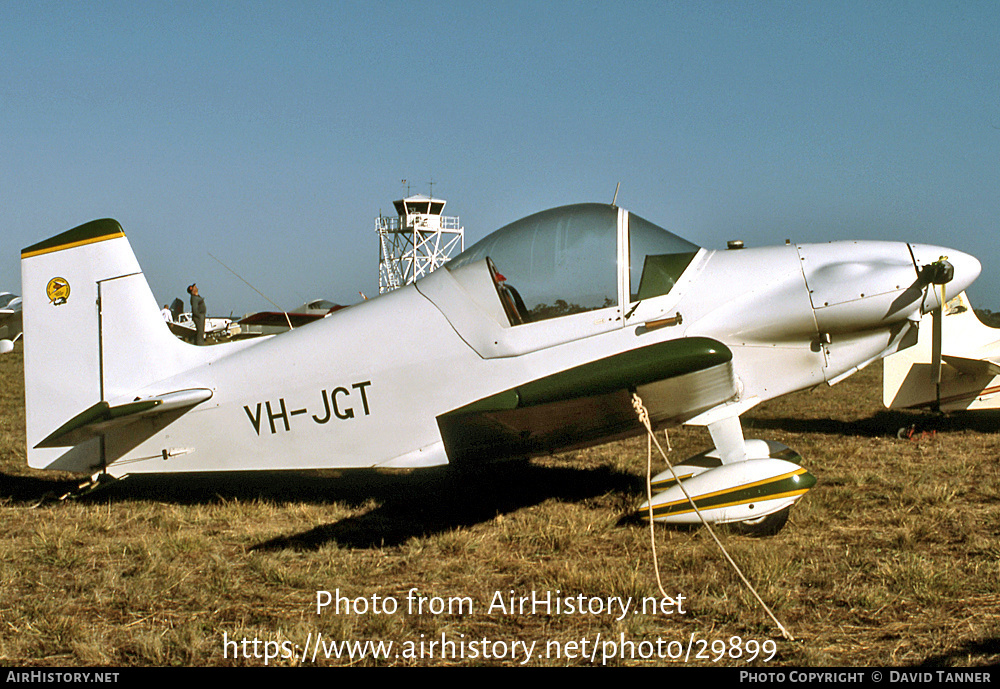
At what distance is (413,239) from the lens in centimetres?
6059

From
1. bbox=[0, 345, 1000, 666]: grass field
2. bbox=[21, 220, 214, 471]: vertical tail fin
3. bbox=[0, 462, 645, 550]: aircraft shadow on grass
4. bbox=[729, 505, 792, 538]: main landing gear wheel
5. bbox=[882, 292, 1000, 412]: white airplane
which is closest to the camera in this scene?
bbox=[0, 345, 1000, 666]: grass field

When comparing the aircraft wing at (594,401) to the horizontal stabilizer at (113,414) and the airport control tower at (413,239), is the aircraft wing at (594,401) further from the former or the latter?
the airport control tower at (413,239)

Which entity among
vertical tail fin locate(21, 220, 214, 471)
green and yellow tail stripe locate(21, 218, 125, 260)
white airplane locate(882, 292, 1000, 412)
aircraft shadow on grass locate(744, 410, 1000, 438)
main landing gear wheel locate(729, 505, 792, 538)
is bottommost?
aircraft shadow on grass locate(744, 410, 1000, 438)

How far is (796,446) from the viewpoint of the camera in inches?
313

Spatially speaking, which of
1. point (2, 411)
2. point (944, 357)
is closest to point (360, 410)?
point (944, 357)

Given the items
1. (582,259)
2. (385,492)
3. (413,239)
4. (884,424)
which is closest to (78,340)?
(385,492)

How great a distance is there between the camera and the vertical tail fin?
18.7 ft

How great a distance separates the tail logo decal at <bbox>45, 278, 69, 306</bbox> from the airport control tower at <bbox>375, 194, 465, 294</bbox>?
52669mm

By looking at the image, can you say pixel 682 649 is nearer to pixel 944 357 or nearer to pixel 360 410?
pixel 360 410

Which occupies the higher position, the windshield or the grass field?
the windshield

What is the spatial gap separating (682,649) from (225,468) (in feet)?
11.7

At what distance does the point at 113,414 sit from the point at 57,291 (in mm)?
1169

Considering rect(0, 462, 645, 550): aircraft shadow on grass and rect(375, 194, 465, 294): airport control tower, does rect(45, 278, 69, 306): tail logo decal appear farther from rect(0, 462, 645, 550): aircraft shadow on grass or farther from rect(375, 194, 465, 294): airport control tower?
rect(375, 194, 465, 294): airport control tower

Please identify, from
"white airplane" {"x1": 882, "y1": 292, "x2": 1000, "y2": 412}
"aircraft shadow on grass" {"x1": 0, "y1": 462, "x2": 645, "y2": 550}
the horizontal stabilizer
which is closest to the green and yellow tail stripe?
the horizontal stabilizer
